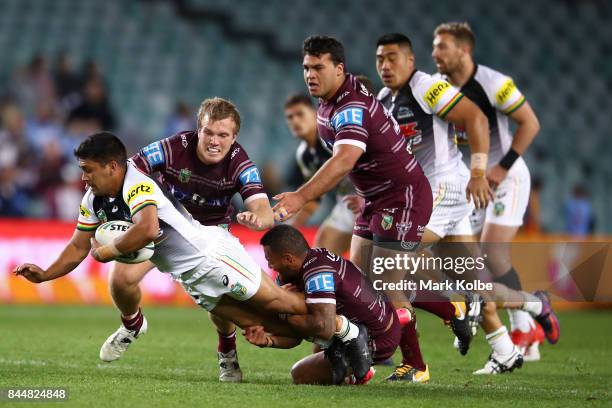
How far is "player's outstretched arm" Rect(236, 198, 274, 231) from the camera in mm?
5652

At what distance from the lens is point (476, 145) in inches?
277

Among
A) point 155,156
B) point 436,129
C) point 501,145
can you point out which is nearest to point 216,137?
point 155,156

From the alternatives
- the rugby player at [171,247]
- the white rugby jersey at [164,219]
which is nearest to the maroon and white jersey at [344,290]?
the rugby player at [171,247]

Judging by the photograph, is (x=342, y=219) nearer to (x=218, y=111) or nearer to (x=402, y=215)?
(x=402, y=215)

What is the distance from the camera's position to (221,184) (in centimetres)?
647

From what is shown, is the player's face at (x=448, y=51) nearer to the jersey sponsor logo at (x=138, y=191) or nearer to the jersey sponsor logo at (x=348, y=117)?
the jersey sponsor logo at (x=348, y=117)

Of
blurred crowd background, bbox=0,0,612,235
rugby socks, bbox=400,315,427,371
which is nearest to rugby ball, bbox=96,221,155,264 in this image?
rugby socks, bbox=400,315,427,371

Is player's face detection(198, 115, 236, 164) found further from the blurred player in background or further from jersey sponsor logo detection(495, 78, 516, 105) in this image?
jersey sponsor logo detection(495, 78, 516, 105)

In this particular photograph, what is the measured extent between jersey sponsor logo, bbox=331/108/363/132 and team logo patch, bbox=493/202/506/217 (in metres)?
2.36

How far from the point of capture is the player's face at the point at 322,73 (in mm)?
6328

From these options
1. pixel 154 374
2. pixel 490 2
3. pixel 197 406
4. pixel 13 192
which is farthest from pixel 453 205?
pixel 490 2

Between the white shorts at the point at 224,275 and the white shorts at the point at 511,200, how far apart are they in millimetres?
2839

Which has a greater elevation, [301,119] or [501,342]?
[301,119]

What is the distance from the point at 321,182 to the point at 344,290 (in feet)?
2.27
